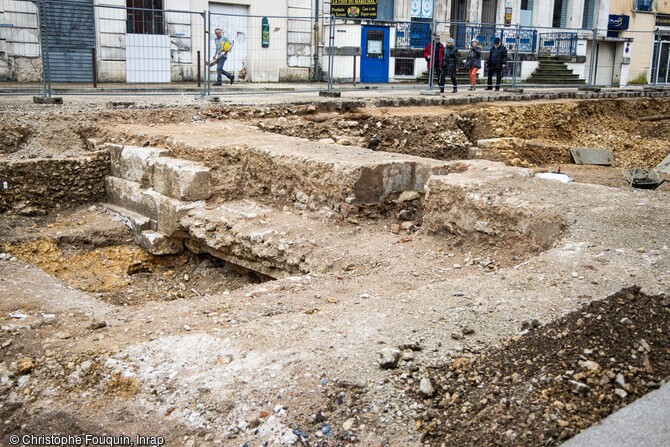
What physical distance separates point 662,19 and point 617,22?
3.44 metres

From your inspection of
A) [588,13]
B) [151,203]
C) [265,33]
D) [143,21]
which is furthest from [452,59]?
[588,13]

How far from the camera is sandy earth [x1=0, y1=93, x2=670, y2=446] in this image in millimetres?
3570

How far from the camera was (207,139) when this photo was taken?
9.67m

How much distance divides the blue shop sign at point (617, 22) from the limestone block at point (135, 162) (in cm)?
2797

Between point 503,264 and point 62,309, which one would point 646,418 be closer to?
point 503,264

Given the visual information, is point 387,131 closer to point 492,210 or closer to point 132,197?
point 132,197

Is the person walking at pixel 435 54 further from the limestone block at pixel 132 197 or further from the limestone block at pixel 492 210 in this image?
the limestone block at pixel 492 210

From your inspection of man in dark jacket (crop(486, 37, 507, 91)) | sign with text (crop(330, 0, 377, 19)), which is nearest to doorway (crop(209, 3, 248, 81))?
sign with text (crop(330, 0, 377, 19))

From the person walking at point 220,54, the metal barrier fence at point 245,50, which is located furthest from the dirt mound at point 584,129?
the person walking at point 220,54

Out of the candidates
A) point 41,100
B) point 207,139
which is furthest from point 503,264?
point 41,100

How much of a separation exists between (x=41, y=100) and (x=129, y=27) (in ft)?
27.7

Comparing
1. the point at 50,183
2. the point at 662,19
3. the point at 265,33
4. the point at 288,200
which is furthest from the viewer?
the point at 662,19

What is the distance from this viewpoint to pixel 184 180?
8.54m
